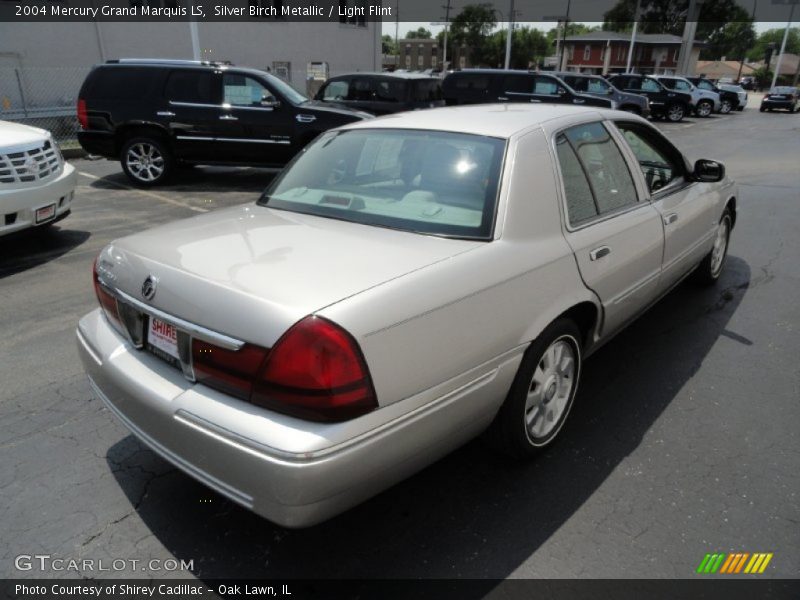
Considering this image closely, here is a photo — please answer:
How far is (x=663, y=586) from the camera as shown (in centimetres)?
221

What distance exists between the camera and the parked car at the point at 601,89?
1909 cm

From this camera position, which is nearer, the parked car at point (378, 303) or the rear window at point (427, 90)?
the parked car at point (378, 303)

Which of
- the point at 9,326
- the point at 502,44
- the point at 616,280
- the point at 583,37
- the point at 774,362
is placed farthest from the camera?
the point at 502,44

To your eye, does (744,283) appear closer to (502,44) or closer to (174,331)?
(174,331)

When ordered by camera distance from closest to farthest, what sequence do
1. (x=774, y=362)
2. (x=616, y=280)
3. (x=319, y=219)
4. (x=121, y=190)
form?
1. (x=319, y=219)
2. (x=616, y=280)
3. (x=774, y=362)
4. (x=121, y=190)

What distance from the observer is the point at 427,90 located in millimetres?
13234

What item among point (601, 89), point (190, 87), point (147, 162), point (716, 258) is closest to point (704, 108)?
point (601, 89)

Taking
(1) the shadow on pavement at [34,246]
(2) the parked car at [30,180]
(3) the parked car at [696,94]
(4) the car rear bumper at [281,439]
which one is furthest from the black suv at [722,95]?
(4) the car rear bumper at [281,439]

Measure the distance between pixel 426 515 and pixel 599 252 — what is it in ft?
5.00

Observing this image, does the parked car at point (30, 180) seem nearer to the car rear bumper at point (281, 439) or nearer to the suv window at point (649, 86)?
the car rear bumper at point (281, 439)

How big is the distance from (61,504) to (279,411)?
52.3 inches

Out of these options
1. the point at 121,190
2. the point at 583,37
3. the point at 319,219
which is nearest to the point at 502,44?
the point at 583,37

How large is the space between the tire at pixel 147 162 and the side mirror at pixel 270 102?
170 centimetres

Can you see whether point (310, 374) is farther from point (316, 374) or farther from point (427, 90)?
point (427, 90)
